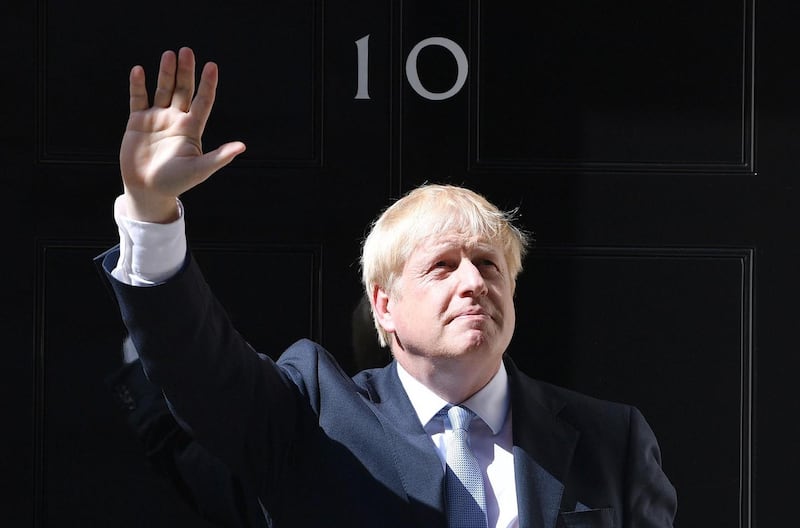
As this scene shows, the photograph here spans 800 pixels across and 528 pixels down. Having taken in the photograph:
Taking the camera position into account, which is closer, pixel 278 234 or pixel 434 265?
pixel 434 265

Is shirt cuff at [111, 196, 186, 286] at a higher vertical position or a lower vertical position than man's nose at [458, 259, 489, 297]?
higher

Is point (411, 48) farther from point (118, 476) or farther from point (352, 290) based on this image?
point (118, 476)

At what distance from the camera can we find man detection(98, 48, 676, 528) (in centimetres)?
225

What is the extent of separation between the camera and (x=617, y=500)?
8.57ft

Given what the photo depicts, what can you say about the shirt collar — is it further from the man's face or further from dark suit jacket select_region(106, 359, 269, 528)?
dark suit jacket select_region(106, 359, 269, 528)

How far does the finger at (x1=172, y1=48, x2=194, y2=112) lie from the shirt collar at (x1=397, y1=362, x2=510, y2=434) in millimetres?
788

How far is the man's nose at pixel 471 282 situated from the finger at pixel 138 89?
723 millimetres

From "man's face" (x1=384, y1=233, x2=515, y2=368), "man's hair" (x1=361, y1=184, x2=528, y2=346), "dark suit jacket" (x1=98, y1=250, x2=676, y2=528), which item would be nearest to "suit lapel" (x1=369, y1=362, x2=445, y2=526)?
"dark suit jacket" (x1=98, y1=250, x2=676, y2=528)

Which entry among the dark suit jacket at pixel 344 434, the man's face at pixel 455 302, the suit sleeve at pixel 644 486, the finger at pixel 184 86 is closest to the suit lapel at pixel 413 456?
the dark suit jacket at pixel 344 434

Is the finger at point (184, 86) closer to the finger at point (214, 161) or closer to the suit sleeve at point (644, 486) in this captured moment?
the finger at point (214, 161)

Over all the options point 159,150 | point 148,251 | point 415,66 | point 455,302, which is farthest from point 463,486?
point 415,66

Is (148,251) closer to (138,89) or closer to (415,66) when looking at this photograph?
(138,89)

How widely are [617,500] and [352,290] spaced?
868 millimetres

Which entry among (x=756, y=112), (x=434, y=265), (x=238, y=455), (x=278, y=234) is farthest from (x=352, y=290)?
(x=756, y=112)
